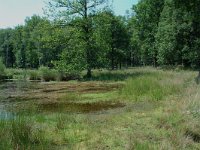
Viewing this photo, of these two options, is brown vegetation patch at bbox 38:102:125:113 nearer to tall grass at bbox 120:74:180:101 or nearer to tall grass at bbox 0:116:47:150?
tall grass at bbox 120:74:180:101

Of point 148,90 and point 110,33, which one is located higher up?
point 110,33

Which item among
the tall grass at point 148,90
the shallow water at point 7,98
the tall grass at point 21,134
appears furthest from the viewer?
the tall grass at point 148,90

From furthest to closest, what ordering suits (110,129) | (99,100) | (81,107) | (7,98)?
(7,98) → (99,100) → (81,107) → (110,129)

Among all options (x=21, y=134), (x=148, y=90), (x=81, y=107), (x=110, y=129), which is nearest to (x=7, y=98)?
(x=81, y=107)

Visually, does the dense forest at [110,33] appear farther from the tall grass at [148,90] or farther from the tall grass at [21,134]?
the tall grass at [21,134]

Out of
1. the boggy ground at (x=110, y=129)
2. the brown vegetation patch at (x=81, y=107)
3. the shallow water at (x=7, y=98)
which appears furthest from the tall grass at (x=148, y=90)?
the shallow water at (x=7, y=98)

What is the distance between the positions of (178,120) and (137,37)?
2360 inches

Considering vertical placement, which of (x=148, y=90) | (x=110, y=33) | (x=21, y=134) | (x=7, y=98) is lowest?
(x=7, y=98)

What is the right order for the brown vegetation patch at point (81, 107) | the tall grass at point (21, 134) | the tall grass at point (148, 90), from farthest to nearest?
the tall grass at point (148, 90)
the brown vegetation patch at point (81, 107)
the tall grass at point (21, 134)

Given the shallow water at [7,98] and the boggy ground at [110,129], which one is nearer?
the boggy ground at [110,129]

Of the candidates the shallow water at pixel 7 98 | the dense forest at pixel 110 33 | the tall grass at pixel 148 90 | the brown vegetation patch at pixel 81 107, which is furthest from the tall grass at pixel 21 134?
the dense forest at pixel 110 33

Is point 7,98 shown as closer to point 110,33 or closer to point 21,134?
point 21,134

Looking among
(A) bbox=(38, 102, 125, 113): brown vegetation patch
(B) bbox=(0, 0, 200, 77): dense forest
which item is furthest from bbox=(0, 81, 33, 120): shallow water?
(B) bbox=(0, 0, 200, 77): dense forest

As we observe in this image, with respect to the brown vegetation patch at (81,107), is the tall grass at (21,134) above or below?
above
